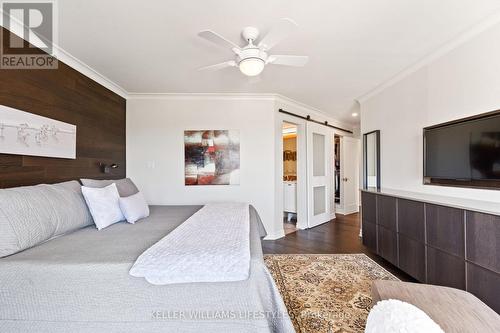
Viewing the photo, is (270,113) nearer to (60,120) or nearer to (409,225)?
(409,225)

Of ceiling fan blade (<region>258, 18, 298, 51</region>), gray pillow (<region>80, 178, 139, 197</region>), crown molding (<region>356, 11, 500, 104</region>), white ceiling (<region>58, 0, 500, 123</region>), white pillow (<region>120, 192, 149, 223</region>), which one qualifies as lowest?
white pillow (<region>120, 192, 149, 223</region>)

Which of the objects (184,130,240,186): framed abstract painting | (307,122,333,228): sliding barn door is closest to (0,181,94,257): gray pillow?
(184,130,240,186): framed abstract painting

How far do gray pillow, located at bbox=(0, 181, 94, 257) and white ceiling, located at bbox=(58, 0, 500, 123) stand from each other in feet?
4.65

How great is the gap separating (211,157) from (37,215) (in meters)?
2.34

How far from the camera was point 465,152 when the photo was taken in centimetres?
200

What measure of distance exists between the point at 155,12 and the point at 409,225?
300 cm

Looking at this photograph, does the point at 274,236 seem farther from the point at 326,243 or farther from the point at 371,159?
the point at 371,159

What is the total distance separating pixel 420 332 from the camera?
24.5 inches

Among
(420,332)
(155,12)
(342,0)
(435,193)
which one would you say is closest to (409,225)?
(435,193)

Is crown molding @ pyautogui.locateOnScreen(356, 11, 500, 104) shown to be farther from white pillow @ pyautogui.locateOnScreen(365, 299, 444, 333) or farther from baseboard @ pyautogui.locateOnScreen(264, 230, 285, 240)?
baseboard @ pyautogui.locateOnScreen(264, 230, 285, 240)

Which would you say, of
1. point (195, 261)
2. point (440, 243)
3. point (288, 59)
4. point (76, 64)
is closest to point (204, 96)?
point (76, 64)

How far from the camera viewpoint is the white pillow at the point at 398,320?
64 centimetres

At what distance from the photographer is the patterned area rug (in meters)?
1.69

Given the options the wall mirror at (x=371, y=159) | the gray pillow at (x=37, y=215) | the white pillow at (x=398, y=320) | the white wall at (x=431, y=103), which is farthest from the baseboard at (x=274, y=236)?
the white pillow at (x=398, y=320)
